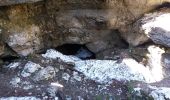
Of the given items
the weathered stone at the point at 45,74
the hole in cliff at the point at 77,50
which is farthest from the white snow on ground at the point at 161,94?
the hole in cliff at the point at 77,50

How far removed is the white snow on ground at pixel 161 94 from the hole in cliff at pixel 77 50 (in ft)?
5.57

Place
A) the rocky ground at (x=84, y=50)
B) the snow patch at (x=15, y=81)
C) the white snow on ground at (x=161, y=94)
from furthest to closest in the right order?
the snow patch at (x=15, y=81)
the rocky ground at (x=84, y=50)
the white snow on ground at (x=161, y=94)

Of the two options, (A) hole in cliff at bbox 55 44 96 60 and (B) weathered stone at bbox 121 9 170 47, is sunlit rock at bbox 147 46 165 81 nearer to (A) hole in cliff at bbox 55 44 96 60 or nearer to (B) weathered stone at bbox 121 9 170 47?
(B) weathered stone at bbox 121 9 170 47

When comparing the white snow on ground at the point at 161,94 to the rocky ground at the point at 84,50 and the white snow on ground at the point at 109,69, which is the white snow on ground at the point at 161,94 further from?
the white snow on ground at the point at 109,69

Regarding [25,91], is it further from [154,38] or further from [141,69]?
[154,38]

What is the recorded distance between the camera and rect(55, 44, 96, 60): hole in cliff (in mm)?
6145

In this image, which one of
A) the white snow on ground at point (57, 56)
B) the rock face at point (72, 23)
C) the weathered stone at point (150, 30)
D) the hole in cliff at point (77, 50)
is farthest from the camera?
the hole in cliff at point (77, 50)

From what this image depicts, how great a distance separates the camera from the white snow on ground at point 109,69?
5.22 meters

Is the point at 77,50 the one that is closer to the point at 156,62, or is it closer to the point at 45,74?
the point at 45,74

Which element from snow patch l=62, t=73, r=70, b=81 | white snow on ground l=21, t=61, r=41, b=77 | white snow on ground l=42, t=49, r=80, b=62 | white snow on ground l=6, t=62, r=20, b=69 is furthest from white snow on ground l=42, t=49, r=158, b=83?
white snow on ground l=6, t=62, r=20, b=69

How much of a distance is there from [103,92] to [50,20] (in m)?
1.72

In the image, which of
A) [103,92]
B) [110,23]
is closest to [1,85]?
[103,92]

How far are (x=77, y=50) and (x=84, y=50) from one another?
0.46 feet

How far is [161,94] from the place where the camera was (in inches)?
185
